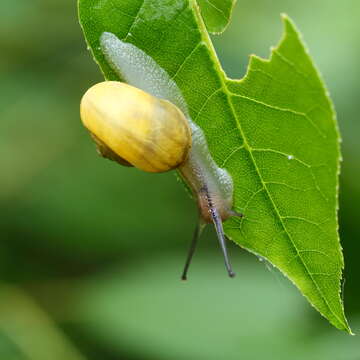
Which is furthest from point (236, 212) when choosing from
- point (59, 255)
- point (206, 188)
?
point (59, 255)

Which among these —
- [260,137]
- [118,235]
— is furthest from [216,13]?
[118,235]

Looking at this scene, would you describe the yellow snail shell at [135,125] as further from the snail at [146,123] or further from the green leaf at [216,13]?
the green leaf at [216,13]

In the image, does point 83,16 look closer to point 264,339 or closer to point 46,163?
point 264,339

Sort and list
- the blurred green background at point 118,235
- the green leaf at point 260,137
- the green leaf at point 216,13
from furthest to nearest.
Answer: the blurred green background at point 118,235, the green leaf at point 216,13, the green leaf at point 260,137

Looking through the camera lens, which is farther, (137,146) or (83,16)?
(137,146)

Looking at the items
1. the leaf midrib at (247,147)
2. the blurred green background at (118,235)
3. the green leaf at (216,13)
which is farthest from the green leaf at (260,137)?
the blurred green background at (118,235)
